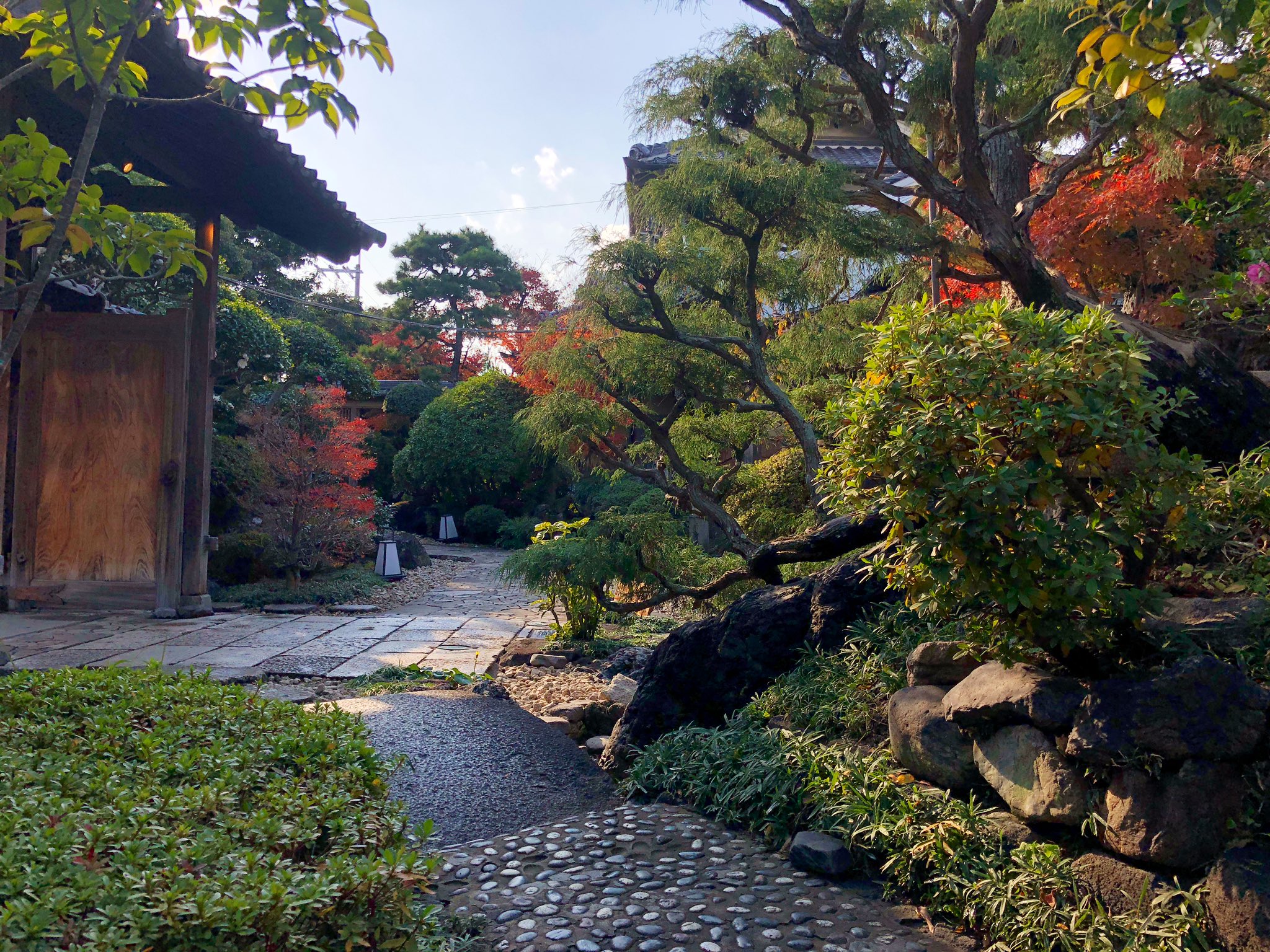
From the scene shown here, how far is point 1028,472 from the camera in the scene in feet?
8.04

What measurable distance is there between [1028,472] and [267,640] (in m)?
5.59

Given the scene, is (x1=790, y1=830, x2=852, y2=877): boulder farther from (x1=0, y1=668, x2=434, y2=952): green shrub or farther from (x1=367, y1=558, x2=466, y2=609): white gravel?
(x1=367, y1=558, x2=466, y2=609): white gravel

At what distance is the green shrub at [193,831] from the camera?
4.93 ft

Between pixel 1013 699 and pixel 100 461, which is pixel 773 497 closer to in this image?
pixel 1013 699

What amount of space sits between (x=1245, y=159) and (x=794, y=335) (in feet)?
9.98

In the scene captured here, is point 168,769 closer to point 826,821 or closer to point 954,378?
point 826,821

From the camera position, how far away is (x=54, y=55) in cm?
261

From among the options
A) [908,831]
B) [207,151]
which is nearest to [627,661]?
[908,831]

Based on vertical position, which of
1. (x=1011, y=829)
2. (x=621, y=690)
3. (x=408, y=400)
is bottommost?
(x=621, y=690)

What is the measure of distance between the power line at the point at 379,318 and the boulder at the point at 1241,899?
19395 millimetres

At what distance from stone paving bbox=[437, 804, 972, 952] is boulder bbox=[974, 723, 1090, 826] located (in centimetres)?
→ 41

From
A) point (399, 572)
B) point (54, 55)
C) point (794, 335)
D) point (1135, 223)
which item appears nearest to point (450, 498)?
point (399, 572)

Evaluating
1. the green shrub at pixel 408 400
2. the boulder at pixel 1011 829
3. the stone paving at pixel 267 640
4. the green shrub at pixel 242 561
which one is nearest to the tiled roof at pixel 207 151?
the stone paving at pixel 267 640

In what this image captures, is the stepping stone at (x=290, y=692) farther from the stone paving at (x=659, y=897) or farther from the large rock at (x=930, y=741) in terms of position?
the large rock at (x=930, y=741)
